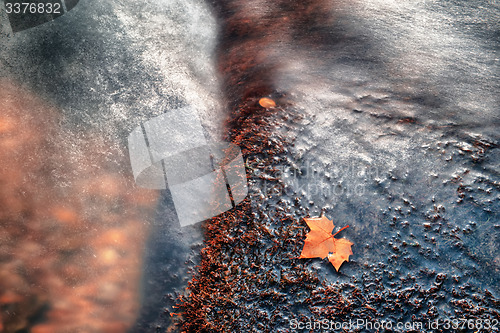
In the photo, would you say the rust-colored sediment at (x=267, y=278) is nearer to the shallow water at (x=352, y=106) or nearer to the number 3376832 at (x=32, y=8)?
the shallow water at (x=352, y=106)

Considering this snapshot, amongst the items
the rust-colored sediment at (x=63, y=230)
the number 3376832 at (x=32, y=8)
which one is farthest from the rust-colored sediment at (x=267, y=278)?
the number 3376832 at (x=32, y=8)

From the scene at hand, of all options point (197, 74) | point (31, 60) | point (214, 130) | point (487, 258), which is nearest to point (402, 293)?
point (487, 258)

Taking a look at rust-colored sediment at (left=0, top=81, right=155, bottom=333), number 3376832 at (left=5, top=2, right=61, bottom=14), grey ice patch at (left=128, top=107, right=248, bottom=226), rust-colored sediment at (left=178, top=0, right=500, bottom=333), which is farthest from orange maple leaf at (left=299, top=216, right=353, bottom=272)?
number 3376832 at (left=5, top=2, right=61, bottom=14)

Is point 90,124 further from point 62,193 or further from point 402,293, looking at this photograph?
point 402,293

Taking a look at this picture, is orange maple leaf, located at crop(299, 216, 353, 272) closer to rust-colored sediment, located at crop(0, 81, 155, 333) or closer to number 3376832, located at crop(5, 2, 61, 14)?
rust-colored sediment, located at crop(0, 81, 155, 333)

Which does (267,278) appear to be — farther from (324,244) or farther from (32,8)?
(32,8)
